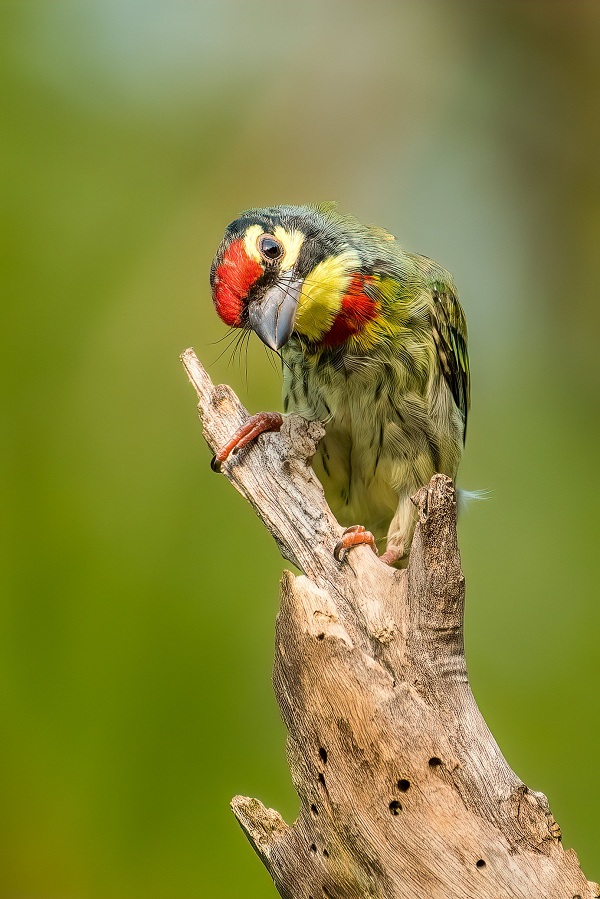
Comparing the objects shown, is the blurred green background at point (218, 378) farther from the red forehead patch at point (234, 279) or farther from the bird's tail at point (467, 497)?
the red forehead patch at point (234, 279)

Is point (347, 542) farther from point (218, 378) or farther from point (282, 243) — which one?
point (218, 378)

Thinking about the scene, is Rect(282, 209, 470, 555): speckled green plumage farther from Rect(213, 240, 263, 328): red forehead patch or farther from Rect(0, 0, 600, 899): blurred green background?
Rect(0, 0, 600, 899): blurred green background

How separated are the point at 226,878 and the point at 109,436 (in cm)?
208

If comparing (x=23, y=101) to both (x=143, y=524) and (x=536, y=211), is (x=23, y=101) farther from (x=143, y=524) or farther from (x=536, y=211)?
(x=536, y=211)

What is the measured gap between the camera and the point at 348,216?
2754mm

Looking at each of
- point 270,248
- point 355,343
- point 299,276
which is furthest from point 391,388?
point 270,248

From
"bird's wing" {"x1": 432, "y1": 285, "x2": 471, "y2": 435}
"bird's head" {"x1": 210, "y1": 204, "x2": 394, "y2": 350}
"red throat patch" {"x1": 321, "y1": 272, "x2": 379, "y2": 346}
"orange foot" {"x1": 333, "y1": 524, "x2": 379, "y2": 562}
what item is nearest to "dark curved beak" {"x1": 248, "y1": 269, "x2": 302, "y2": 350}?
"bird's head" {"x1": 210, "y1": 204, "x2": 394, "y2": 350}

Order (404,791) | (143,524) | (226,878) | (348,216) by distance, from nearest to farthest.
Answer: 1. (404,791)
2. (348,216)
3. (226,878)
4. (143,524)

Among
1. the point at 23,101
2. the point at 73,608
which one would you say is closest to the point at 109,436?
the point at 73,608

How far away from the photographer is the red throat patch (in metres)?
2.40

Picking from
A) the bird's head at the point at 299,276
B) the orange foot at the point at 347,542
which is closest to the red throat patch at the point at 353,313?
the bird's head at the point at 299,276

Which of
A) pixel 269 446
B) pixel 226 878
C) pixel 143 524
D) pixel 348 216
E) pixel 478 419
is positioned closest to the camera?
pixel 269 446

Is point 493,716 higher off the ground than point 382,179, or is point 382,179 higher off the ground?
point 382,179

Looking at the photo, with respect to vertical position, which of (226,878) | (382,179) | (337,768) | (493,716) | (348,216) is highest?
(382,179)
